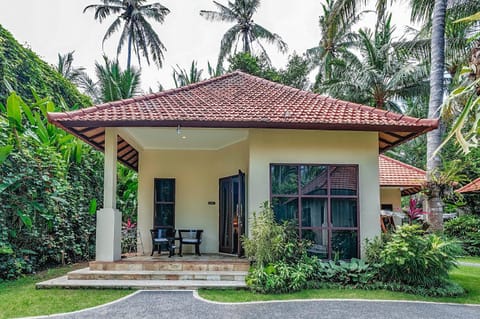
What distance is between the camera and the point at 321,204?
941 cm

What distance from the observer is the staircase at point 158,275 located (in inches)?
313

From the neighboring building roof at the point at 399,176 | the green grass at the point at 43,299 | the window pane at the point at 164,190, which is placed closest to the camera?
the green grass at the point at 43,299

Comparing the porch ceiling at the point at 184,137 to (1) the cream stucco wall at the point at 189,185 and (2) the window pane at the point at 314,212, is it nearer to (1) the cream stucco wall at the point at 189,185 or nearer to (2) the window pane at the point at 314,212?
(1) the cream stucco wall at the point at 189,185

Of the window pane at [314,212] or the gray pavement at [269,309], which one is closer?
the gray pavement at [269,309]

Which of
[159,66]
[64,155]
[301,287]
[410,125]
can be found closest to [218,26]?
[159,66]

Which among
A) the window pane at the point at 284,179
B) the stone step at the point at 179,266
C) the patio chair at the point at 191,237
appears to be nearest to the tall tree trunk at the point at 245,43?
the patio chair at the point at 191,237

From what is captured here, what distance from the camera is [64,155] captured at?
11031 millimetres

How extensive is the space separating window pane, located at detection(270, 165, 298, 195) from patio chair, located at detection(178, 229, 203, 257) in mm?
2964

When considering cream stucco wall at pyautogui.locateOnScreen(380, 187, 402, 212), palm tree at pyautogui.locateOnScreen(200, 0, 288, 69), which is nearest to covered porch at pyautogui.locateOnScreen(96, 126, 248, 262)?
cream stucco wall at pyautogui.locateOnScreen(380, 187, 402, 212)

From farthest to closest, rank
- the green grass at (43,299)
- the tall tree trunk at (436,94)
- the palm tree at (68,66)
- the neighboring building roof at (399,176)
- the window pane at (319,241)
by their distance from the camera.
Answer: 1. the palm tree at (68,66)
2. the neighboring building roof at (399,176)
3. the tall tree trunk at (436,94)
4. the window pane at (319,241)
5. the green grass at (43,299)

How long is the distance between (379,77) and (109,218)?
17612 millimetres

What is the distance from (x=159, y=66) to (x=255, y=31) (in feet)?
25.8

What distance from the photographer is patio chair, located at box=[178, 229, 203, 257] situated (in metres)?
10.9

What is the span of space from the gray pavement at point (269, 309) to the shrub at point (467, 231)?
12.8m
